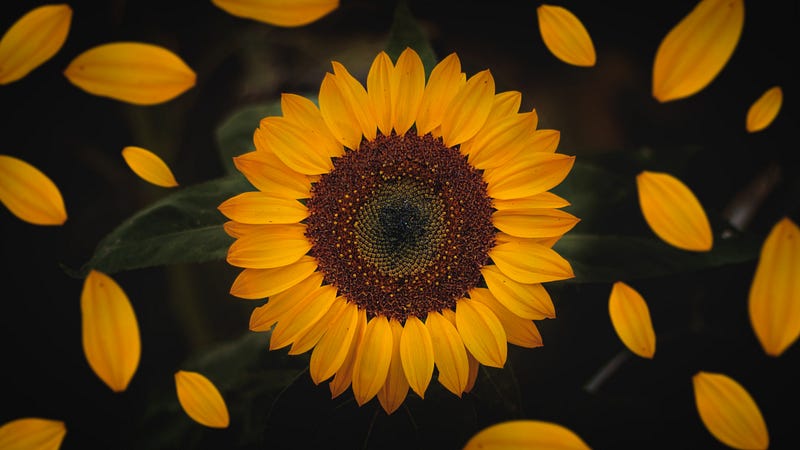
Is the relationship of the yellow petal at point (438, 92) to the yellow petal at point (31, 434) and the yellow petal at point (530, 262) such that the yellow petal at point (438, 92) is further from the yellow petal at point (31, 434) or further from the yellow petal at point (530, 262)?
the yellow petal at point (31, 434)

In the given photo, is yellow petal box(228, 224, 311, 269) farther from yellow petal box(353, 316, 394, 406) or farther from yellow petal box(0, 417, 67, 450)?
yellow petal box(0, 417, 67, 450)

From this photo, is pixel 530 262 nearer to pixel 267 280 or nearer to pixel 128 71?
pixel 267 280

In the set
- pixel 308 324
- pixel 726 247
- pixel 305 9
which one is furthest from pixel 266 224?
pixel 726 247

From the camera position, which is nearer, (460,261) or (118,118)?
(460,261)

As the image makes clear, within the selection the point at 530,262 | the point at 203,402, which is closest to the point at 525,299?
the point at 530,262

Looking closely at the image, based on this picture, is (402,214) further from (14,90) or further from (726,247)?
(14,90)

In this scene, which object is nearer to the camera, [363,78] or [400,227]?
[400,227]
